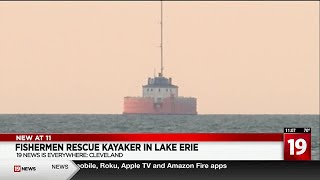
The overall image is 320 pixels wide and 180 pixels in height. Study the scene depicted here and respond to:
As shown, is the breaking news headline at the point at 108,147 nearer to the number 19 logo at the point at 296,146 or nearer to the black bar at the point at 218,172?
the black bar at the point at 218,172

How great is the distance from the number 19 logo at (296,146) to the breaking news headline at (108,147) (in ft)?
5.93

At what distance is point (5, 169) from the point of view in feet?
75.3

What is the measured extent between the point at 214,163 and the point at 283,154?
1387 mm

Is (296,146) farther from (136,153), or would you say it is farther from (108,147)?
(108,147)

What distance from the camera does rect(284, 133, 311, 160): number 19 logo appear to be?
22.5 meters

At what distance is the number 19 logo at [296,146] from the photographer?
22.5 meters

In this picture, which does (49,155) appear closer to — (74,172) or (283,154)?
(74,172)

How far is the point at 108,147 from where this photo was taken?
23031 mm

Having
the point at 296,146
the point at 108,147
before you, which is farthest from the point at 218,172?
the point at 108,147

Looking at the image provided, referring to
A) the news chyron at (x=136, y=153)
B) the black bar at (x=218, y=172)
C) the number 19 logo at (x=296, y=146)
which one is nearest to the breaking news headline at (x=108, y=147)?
the news chyron at (x=136, y=153)

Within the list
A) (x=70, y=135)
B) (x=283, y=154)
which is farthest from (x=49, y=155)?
(x=283, y=154)

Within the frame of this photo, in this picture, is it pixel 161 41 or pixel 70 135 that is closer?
pixel 70 135

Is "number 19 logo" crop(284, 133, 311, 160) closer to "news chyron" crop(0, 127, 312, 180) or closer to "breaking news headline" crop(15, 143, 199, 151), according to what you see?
"news chyron" crop(0, 127, 312, 180)

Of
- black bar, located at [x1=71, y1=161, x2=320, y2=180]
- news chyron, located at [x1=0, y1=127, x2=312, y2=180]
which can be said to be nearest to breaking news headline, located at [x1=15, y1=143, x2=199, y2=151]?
news chyron, located at [x1=0, y1=127, x2=312, y2=180]
